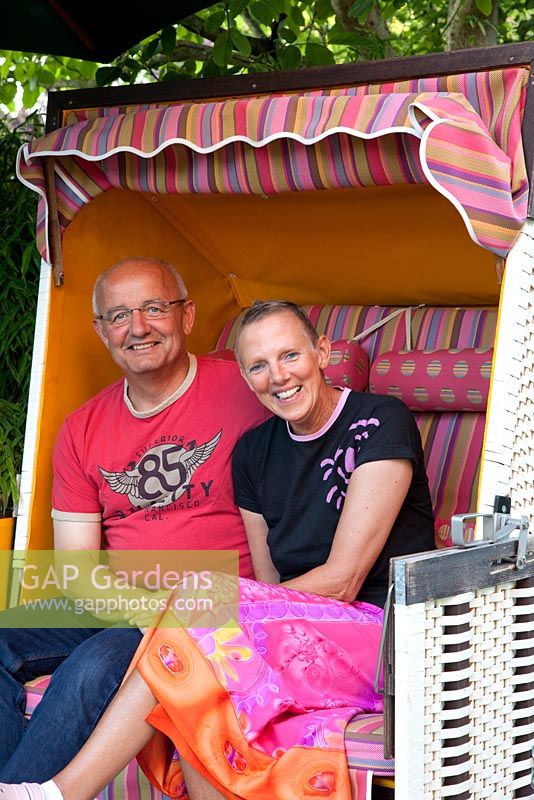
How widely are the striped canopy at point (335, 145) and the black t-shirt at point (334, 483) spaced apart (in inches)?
23.2

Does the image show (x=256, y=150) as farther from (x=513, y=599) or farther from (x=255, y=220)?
(x=513, y=599)

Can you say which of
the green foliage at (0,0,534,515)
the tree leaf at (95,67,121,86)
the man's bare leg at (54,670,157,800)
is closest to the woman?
the man's bare leg at (54,670,157,800)

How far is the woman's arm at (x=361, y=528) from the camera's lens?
2928 mm

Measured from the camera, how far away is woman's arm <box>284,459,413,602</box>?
2.93 meters

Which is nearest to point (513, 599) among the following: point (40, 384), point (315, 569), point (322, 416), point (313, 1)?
point (315, 569)

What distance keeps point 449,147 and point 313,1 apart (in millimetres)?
3161

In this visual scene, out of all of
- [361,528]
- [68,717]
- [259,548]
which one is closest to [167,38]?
[259,548]

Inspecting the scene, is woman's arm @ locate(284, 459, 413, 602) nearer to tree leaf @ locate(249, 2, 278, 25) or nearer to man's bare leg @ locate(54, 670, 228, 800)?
man's bare leg @ locate(54, 670, 228, 800)

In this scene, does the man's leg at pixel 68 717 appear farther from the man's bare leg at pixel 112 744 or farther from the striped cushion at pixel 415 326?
the striped cushion at pixel 415 326

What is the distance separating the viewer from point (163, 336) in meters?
3.49

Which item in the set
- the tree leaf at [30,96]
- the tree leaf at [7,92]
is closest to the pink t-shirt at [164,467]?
the tree leaf at [30,96]

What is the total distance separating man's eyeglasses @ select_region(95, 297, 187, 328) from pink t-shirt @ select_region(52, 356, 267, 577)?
220mm

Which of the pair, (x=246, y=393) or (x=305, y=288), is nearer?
(x=246, y=393)

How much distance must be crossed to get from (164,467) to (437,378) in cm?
93
